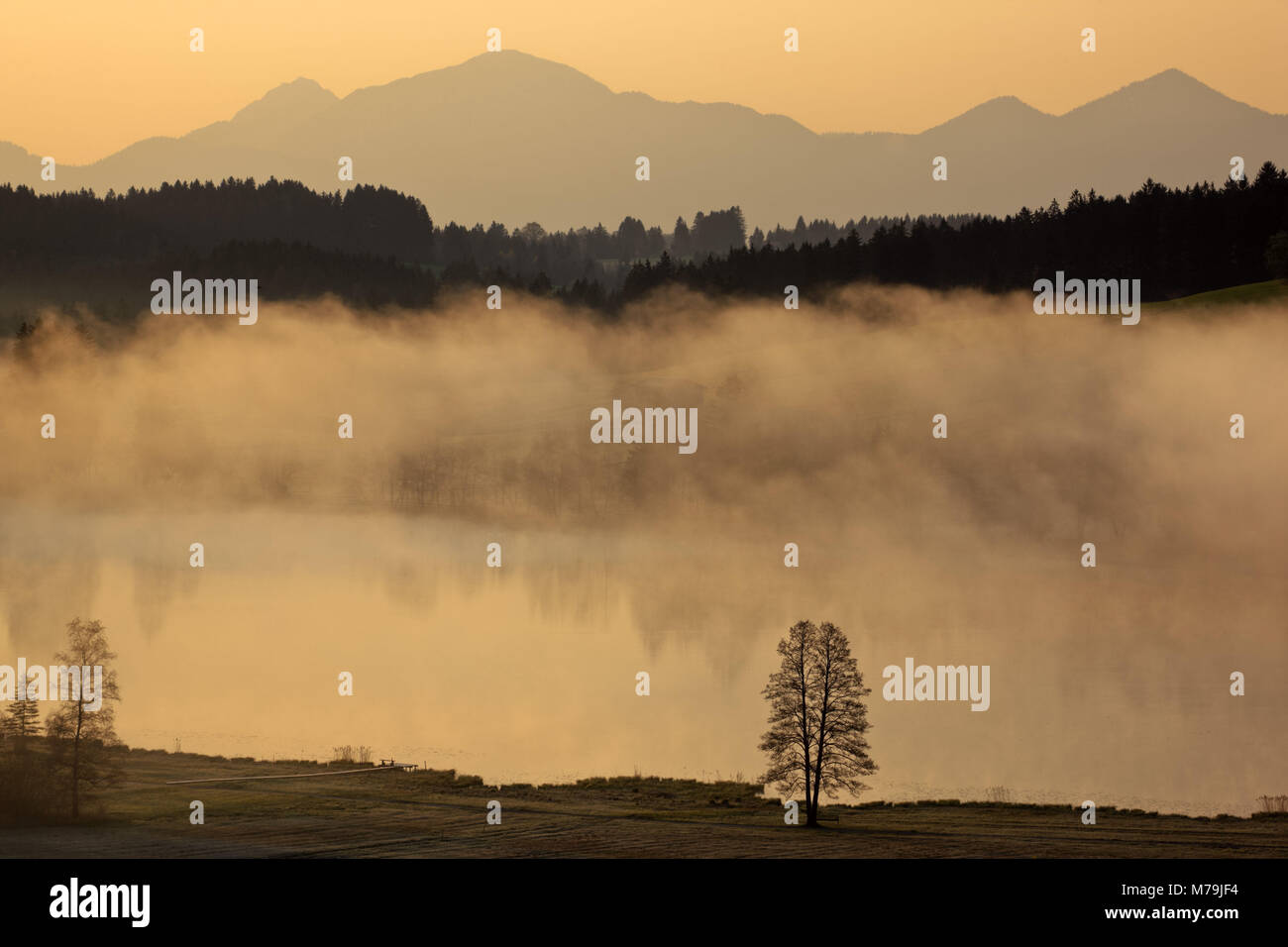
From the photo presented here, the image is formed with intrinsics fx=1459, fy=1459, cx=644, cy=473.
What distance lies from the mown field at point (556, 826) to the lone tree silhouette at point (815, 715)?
1.61 meters

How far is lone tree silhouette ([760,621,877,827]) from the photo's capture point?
56312mm

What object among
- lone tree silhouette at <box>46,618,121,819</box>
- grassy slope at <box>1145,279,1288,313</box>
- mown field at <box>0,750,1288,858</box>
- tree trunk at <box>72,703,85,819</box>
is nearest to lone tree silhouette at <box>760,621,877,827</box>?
mown field at <box>0,750,1288,858</box>

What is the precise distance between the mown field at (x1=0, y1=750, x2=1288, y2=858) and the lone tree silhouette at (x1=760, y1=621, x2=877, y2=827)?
1.61m

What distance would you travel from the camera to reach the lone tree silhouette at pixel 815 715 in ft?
185

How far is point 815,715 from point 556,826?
11764 millimetres

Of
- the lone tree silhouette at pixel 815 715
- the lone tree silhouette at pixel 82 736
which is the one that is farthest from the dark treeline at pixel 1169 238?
the lone tree silhouette at pixel 82 736

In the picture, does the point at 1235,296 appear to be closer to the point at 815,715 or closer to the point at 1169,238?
the point at 1169,238

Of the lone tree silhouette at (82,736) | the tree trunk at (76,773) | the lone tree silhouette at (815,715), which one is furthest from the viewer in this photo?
the lone tree silhouette at (815,715)

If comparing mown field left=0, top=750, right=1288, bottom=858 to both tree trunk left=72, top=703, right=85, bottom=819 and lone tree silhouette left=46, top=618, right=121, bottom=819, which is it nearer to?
tree trunk left=72, top=703, right=85, bottom=819

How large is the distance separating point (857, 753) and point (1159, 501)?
4453 inches

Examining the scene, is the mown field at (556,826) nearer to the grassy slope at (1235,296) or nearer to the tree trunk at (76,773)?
the tree trunk at (76,773)

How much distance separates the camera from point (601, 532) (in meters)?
173

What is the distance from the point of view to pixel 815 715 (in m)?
57.0
